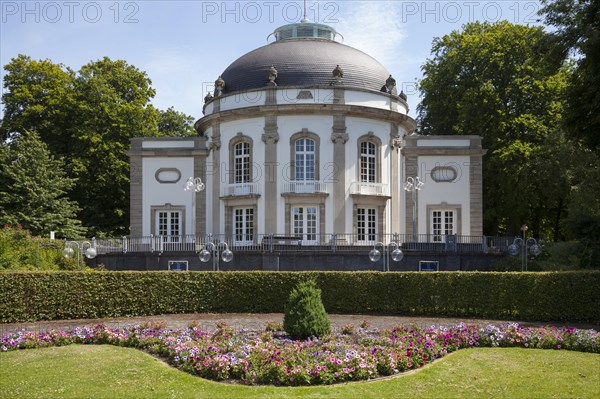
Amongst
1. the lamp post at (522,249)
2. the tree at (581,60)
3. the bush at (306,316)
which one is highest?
the tree at (581,60)

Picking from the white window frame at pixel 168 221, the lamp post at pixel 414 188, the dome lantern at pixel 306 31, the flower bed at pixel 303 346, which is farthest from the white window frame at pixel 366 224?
the flower bed at pixel 303 346

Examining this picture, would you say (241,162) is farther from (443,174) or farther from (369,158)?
(443,174)

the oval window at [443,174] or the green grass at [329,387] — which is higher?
the oval window at [443,174]

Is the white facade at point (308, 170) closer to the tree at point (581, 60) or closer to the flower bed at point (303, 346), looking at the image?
the tree at point (581, 60)

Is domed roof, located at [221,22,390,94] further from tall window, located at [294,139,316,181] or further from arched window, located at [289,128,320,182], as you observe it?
tall window, located at [294,139,316,181]

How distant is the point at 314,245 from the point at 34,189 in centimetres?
1810

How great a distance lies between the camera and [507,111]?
131 feet

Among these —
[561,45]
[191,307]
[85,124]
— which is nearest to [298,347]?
[191,307]

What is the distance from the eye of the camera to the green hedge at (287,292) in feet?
59.2

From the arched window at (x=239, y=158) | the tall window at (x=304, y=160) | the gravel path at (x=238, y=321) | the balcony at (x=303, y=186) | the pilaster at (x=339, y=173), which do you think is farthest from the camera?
the arched window at (x=239, y=158)

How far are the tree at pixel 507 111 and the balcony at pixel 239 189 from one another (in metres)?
14.6

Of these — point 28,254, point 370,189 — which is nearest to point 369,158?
point 370,189

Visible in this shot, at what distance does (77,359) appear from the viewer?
474 inches

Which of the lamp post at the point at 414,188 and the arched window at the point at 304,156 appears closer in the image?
the lamp post at the point at 414,188
